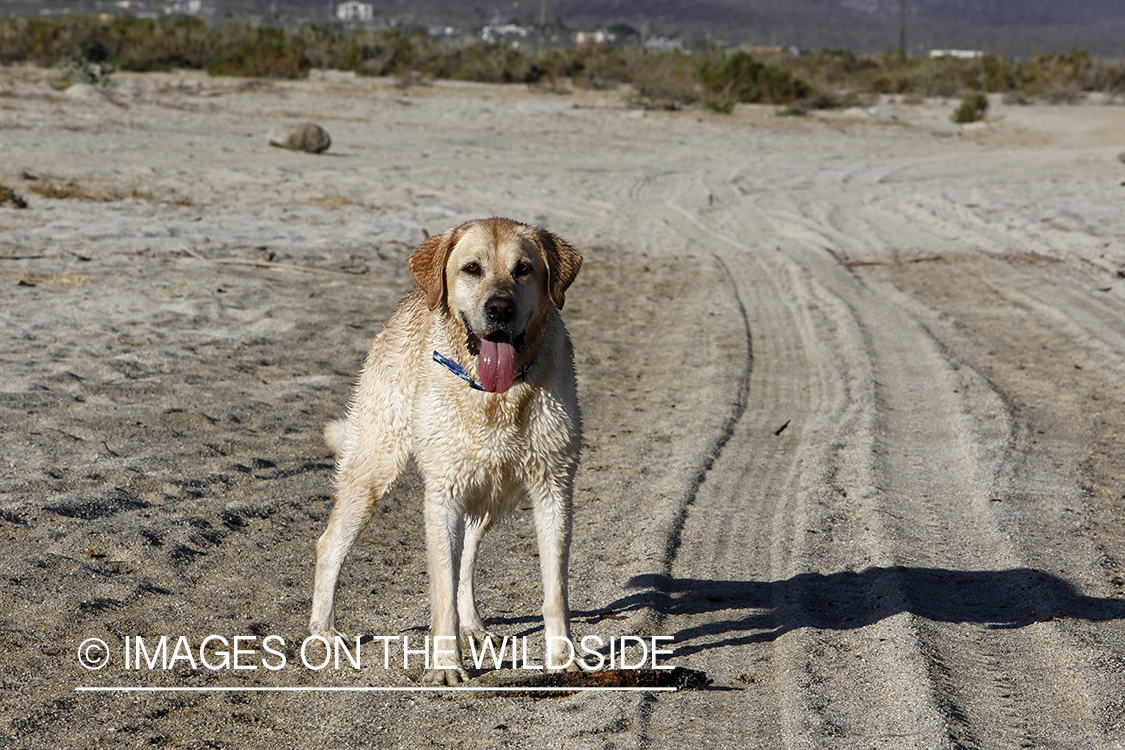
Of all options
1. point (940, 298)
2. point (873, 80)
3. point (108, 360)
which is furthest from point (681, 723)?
point (873, 80)

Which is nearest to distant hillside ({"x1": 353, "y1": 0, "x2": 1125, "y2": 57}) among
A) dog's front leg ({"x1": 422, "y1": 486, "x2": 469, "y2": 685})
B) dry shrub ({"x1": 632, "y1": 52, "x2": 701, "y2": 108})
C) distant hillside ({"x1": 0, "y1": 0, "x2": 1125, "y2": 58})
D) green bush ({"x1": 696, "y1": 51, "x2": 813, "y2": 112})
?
distant hillside ({"x1": 0, "y1": 0, "x2": 1125, "y2": 58})

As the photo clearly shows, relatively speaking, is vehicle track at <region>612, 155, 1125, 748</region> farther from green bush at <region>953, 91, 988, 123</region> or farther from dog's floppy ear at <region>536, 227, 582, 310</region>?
green bush at <region>953, 91, 988, 123</region>

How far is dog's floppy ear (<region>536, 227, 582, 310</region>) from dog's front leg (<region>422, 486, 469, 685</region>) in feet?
3.01

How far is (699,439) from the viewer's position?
727 centimetres

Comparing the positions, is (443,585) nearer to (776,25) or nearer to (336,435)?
(336,435)

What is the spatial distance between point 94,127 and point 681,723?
2066 centimetres

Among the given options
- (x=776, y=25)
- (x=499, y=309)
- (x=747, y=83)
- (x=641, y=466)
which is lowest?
(x=641, y=466)

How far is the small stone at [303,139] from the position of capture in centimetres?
1977

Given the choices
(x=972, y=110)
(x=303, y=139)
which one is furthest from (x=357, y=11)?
(x=303, y=139)

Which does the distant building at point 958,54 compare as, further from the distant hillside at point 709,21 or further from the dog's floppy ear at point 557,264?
the dog's floppy ear at point 557,264

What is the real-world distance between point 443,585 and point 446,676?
36 cm

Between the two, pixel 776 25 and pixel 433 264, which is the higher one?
pixel 776 25

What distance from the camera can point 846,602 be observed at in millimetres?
4801

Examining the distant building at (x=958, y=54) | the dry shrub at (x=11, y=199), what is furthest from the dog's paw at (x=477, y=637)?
the distant building at (x=958, y=54)
